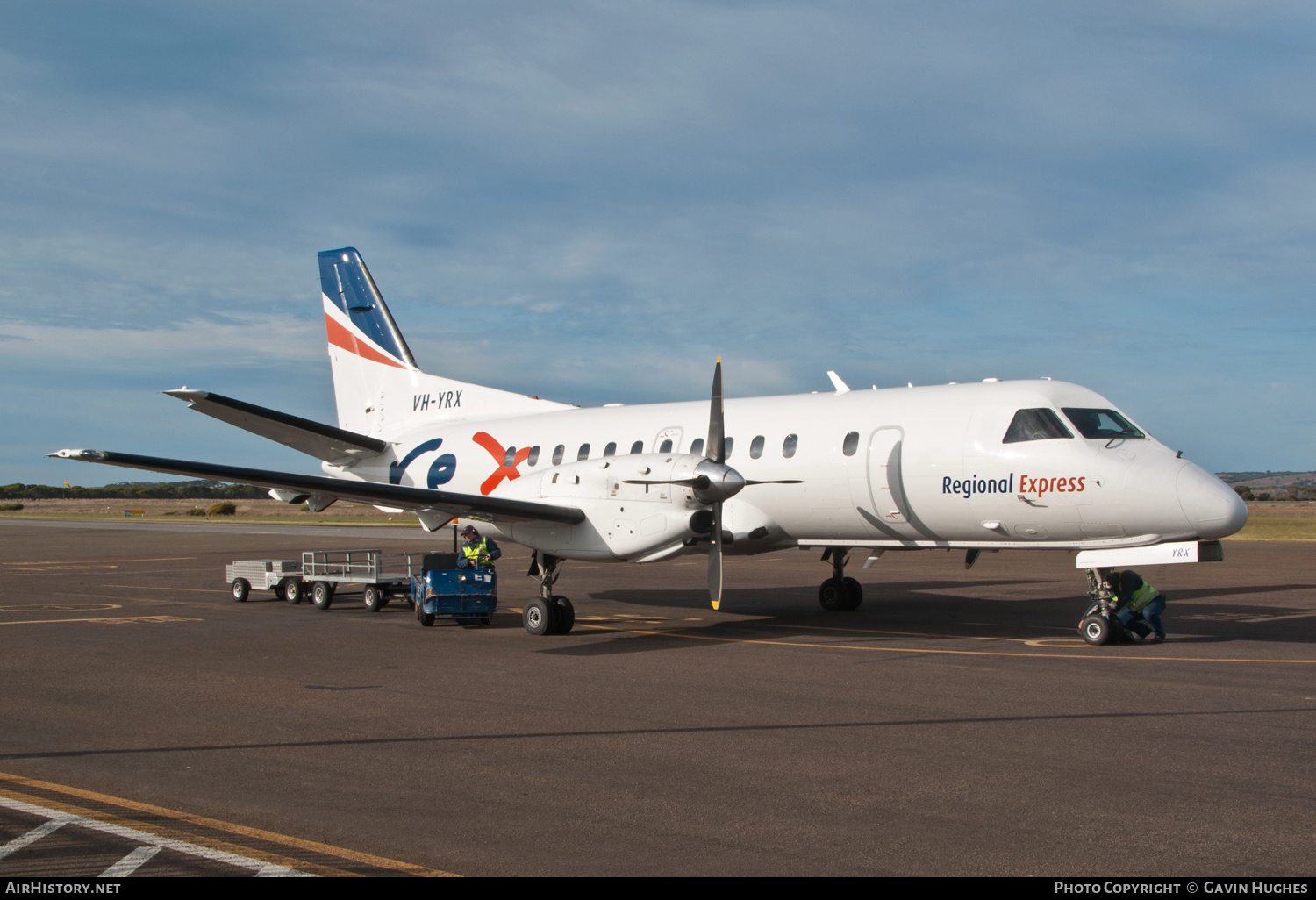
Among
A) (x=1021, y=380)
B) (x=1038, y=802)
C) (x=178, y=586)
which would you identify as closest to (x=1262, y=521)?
(x=1021, y=380)

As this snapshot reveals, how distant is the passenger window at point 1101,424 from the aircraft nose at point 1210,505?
43.4 inches

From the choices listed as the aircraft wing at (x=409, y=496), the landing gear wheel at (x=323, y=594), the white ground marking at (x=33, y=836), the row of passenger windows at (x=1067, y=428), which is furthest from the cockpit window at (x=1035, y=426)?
the landing gear wheel at (x=323, y=594)

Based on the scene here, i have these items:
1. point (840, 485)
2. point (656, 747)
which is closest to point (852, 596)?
point (840, 485)

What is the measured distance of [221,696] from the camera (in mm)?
10008

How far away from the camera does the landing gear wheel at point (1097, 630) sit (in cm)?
1348

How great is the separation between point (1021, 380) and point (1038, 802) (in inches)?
377

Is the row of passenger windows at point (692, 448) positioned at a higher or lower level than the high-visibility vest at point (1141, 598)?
higher

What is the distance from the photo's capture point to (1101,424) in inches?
546

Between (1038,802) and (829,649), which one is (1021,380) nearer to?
(829,649)

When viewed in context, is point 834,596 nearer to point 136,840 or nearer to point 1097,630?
point 1097,630

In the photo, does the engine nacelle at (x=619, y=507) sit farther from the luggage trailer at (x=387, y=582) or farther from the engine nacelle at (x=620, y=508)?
the luggage trailer at (x=387, y=582)

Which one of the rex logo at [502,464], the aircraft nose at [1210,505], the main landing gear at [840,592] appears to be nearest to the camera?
the aircraft nose at [1210,505]

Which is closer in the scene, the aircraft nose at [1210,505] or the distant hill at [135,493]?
the aircraft nose at [1210,505]

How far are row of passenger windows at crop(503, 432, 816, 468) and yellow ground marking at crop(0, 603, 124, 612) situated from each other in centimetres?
773
